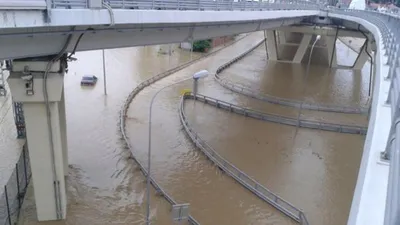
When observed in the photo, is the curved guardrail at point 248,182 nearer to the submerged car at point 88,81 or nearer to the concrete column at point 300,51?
the submerged car at point 88,81

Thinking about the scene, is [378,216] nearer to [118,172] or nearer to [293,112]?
[118,172]

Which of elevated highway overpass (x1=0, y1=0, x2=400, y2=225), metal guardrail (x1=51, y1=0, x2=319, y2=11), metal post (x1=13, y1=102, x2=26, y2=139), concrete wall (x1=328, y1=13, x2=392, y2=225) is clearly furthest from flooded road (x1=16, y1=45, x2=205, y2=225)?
concrete wall (x1=328, y1=13, x2=392, y2=225)

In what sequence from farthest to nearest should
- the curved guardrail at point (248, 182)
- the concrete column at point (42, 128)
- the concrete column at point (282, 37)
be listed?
the concrete column at point (282, 37)
the curved guardrail at point (248, 182)
the concrete column at point (42, 128)

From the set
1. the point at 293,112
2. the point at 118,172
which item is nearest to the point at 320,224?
the point at 118,172

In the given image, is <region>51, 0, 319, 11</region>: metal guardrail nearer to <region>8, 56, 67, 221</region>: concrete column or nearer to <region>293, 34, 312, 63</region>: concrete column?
<region>8, 56, 67, 221</region>: concrete column

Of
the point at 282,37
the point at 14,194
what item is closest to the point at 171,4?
the point at 14,194

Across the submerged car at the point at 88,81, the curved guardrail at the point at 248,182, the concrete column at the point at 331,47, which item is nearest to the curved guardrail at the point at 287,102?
the curved guardrail at the point at 248,182

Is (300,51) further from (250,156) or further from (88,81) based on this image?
(250,156)
